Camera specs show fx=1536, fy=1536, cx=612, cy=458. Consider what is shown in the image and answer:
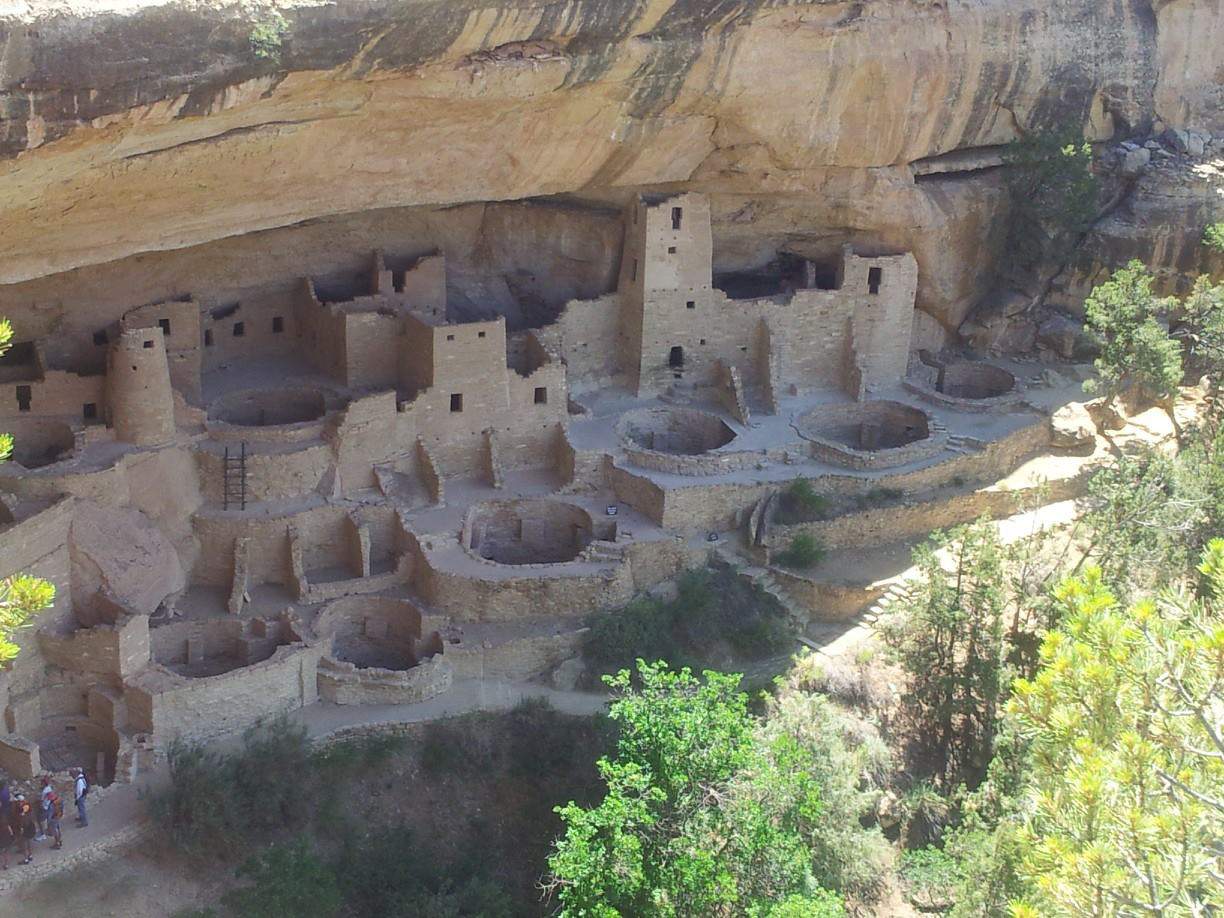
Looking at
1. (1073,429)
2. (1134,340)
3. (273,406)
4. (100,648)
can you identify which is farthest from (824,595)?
(100,648)

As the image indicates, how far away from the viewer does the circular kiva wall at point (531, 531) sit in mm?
16891

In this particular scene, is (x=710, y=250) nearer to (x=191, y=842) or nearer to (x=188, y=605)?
(x=188, y=605)

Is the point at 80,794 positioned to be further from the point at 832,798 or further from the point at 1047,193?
the point at 1047,193

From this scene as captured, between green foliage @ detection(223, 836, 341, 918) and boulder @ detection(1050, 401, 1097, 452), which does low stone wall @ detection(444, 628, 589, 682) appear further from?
boulder @ detection(1050, 401, 1097, 452)

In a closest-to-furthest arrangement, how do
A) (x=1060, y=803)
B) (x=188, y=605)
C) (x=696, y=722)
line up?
(x=1060, y=803)
(x=696, y=722)
(x=188, y=605)

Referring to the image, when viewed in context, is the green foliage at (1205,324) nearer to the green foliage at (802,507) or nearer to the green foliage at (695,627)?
the green foliage at (802,507)

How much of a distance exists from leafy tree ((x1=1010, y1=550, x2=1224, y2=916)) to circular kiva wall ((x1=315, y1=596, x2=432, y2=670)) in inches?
311

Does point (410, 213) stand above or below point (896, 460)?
above

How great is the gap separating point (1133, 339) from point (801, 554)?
5231 millimetres

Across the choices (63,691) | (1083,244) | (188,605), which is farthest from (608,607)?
(1083,244)

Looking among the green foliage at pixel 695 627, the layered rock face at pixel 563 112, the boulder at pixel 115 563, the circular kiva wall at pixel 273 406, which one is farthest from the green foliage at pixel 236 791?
the layered rock face at pixel 563 112

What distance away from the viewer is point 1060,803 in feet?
27.1

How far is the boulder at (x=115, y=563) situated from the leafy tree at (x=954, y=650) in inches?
298

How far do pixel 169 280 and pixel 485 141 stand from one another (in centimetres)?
407
